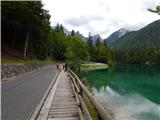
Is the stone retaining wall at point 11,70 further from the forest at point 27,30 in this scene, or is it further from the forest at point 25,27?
the forest at point 25,27

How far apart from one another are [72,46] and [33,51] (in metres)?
10.5

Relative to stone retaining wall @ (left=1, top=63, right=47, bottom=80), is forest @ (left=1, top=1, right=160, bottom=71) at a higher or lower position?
higher

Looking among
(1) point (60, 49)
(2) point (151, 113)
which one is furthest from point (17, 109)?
(1) point (60, 49)

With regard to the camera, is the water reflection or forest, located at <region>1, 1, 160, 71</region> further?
forest, located at <region>1, 1, 160, 71</region>

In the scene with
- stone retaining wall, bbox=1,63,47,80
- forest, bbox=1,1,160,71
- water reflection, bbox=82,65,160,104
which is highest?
forest, bbox=1,1,160,71

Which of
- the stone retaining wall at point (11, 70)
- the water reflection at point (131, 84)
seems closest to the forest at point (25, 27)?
the water reflection at point (131, 84)

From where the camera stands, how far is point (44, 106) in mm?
11586

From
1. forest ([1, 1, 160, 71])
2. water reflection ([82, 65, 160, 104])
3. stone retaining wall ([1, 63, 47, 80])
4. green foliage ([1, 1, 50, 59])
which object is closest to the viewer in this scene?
stone retaining wall ([1, 63, 47, 80])

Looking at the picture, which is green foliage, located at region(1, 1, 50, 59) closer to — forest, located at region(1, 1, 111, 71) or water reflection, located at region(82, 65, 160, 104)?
forest, located at region(1, 1, 111, 71)

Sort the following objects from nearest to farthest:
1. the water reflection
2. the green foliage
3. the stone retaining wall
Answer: the stone retaining wall, the water reflection, the green foliage

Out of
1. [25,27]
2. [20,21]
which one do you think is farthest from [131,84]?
[20,21]

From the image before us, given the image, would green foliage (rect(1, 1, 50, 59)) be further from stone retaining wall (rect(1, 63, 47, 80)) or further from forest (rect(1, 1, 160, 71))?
stone retaining wall (rect(1, 63, 47, 80))

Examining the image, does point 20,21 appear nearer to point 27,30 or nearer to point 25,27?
point 25,27

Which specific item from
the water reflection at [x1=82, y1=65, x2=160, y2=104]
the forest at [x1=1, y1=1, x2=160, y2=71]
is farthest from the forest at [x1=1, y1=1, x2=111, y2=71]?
the water reflection at [x1=82, y1=65, x2=160, y2=104]
